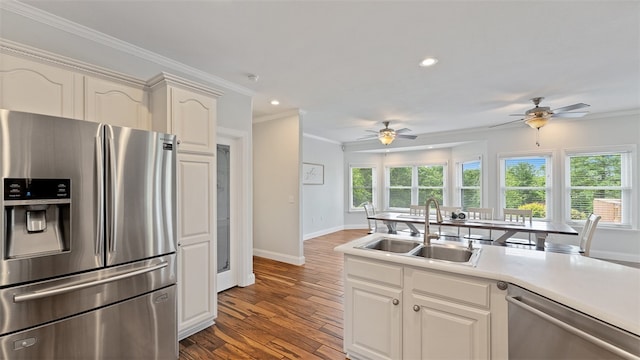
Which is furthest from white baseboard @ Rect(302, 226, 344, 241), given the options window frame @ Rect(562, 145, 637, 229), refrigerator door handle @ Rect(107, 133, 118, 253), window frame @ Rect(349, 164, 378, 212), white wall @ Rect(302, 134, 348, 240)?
window frame @ Rect(562, 145, 637, 229)

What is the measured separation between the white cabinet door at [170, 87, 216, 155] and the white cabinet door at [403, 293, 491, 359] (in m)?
2.17

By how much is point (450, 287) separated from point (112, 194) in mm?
2241

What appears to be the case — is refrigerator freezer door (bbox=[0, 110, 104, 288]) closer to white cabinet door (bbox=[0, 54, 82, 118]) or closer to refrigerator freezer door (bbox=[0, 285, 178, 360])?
refrigerator freezer door (bbox=[0, 285, 178, 360])

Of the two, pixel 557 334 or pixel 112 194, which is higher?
pixel 112 194

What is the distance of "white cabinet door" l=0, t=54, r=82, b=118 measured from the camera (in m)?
1.63

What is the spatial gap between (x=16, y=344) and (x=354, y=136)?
642cm

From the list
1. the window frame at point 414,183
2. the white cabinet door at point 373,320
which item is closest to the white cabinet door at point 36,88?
the white cabinet door at point 373,320

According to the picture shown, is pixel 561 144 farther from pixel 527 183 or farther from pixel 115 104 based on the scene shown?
pixel 115 104

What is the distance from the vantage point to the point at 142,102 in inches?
91.0

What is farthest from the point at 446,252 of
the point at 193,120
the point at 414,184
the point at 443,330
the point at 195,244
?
the point at 414,184

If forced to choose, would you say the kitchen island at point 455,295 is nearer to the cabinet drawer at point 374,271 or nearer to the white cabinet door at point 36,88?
the cabinet drawer at point 374,271

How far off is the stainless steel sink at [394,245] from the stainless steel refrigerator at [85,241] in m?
1.64

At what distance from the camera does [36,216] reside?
1.40m

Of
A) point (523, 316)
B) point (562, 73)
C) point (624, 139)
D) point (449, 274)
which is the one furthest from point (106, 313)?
point (624, 139)
